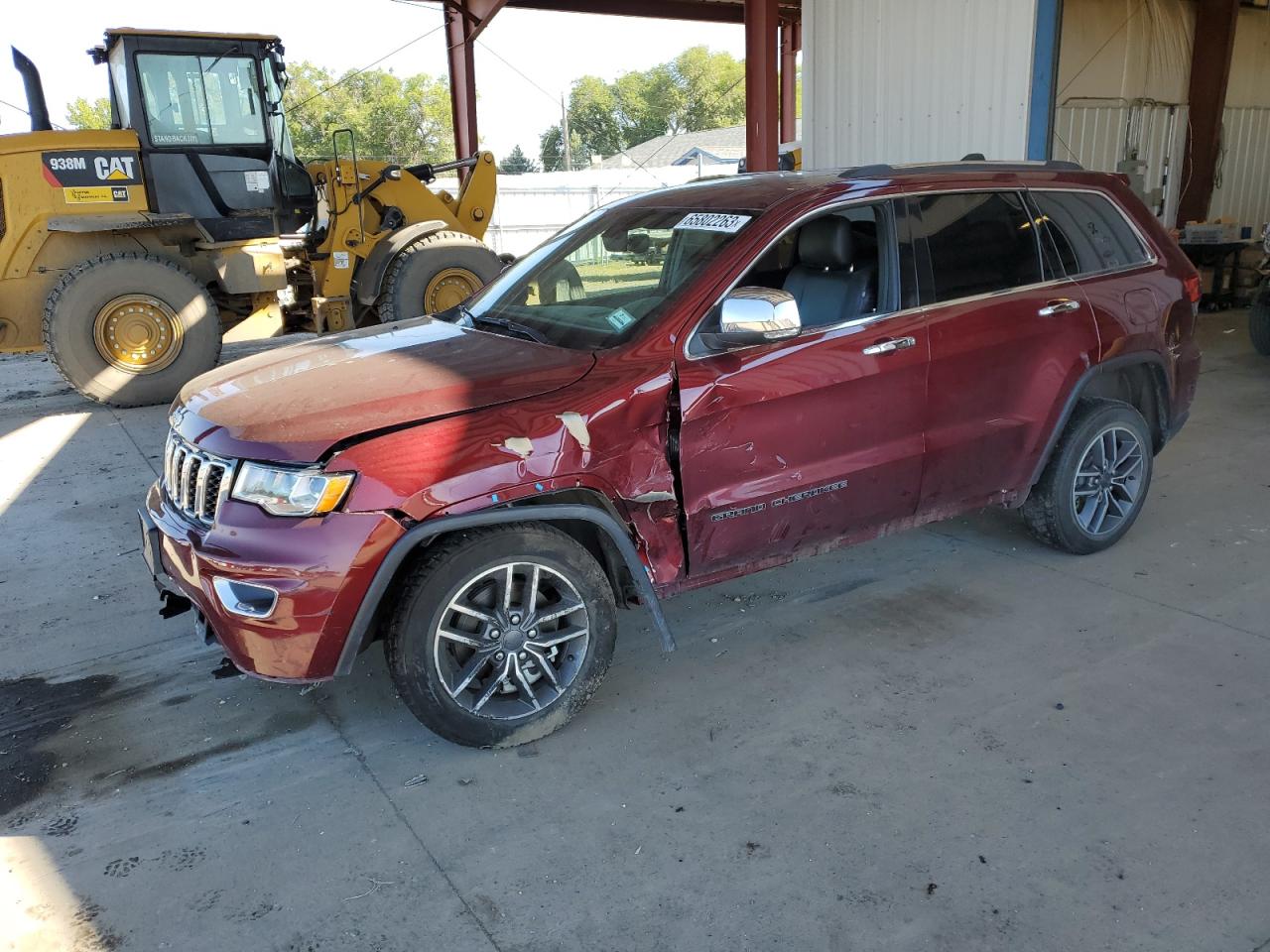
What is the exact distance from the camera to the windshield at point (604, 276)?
360cm

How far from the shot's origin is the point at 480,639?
317 cm

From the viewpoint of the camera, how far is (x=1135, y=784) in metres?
3.01

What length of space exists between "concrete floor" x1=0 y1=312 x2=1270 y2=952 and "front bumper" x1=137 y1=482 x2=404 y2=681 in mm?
492

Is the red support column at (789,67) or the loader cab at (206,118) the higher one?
the red support column at (789,67)

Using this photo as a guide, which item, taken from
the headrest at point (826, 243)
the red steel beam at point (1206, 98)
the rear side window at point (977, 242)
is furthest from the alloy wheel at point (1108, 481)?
the red steel beam at point (1206, 98)

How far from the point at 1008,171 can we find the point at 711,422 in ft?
6.65

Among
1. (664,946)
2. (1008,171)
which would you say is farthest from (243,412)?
(1008,171)

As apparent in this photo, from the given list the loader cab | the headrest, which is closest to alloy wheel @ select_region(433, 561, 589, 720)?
the headrest

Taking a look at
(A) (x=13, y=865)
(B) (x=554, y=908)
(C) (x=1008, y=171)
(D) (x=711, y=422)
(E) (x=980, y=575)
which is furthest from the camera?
(E) (x=980, y=575)

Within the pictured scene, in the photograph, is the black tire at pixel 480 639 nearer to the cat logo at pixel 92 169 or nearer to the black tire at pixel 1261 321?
the cat logo at pixel 92 169

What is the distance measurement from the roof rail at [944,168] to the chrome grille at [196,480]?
105 inches

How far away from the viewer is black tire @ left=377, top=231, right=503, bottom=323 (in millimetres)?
9562

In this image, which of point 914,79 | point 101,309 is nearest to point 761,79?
point 914,79

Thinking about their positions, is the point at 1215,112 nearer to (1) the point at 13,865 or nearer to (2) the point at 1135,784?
(2) the point at 1135,784
